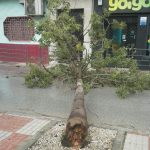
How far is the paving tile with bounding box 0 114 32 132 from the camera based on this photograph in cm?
557

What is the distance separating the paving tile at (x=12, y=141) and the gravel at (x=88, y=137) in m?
0.31

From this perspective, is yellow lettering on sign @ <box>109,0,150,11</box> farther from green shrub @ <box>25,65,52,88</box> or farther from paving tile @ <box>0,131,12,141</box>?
paving tile @ <box>0,131,12,141</box>

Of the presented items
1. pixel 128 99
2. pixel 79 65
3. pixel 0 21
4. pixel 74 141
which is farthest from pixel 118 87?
pixel 0 21

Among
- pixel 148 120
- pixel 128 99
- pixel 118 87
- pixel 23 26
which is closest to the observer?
pixel 148 120

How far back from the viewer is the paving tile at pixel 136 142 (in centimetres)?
469

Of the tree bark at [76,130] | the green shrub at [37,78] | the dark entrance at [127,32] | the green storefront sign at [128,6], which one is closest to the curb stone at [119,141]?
the tree bark at [76,130]

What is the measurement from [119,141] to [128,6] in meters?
7.80

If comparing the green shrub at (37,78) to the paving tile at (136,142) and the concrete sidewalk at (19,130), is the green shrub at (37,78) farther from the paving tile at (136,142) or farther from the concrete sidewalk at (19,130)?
the paving tile at (136,142)

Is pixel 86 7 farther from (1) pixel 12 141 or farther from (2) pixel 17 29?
(1) pixel 12 141

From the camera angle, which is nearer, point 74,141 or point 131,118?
point 74,141

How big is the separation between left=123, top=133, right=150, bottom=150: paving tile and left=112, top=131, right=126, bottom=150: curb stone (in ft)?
0.22

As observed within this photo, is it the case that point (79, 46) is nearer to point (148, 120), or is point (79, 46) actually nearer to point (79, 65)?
point (79, 65)

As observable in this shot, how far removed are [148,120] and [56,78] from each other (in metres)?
3.90

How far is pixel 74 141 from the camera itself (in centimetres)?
453
